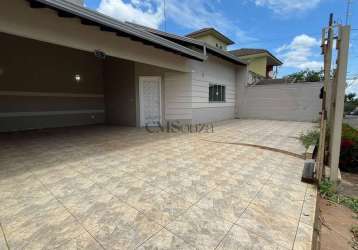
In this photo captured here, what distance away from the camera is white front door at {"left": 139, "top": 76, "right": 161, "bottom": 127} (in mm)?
8391

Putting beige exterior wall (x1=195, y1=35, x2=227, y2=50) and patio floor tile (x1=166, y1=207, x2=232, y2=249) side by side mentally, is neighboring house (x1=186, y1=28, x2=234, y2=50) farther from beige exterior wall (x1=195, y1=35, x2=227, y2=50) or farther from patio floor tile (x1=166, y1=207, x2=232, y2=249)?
patio floor tile (x1=166, y1=207, x2=232, y2=249)

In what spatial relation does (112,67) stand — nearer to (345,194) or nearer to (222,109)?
(222,109)

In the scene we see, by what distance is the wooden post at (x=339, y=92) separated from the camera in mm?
3139

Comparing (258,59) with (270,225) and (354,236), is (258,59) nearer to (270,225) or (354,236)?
(354,236)

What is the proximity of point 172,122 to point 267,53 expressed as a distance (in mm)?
12377

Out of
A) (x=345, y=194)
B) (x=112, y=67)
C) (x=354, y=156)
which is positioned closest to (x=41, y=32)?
(x=112, y=67)

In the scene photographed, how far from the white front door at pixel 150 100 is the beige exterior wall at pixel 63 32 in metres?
2.09

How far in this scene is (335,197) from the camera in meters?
2.99

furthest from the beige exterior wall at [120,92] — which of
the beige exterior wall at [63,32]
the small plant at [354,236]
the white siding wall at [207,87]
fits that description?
the small plant at [354,236]

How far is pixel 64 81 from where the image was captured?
341 inches

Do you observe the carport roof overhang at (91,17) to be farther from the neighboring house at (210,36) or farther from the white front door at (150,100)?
the neighboring house at (210,36)

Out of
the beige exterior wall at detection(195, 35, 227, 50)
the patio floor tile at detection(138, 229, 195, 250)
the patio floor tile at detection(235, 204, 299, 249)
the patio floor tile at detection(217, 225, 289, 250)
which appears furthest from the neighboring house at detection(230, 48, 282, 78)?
the patio floor tile at detection(138, 229, 195, 250)

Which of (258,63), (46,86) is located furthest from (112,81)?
(258,63)

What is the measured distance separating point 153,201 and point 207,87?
312 inches
